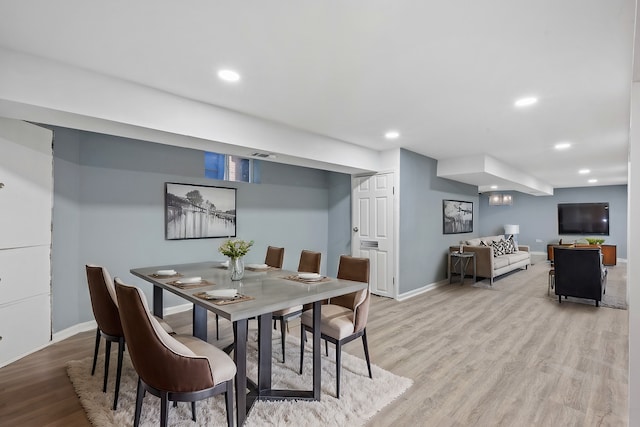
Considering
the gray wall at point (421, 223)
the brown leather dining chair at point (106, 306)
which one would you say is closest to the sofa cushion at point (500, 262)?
the gray wall at point (421, 223)

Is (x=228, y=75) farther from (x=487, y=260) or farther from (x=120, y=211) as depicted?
(x=487, y=260)

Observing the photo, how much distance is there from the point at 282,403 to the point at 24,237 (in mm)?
2749

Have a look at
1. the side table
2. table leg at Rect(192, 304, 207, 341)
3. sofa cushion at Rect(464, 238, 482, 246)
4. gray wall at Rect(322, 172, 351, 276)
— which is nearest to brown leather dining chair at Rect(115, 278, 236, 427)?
table leg at Rect(192, 304, 207, 341)

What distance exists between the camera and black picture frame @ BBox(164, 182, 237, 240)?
429 centimetres

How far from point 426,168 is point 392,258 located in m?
1.82

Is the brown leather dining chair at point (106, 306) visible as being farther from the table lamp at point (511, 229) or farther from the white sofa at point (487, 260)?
the table lamp at point (511, 229)

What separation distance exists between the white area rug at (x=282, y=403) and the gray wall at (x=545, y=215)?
10.6 metres

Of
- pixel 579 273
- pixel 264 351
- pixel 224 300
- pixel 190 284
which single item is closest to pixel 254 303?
pixel 224 300

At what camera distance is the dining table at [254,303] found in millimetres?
1850

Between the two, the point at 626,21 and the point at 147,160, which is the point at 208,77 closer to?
the point at 147,160

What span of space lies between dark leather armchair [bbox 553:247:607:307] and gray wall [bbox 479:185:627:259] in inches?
258

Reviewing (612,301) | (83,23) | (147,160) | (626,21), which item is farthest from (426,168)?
(83,23)

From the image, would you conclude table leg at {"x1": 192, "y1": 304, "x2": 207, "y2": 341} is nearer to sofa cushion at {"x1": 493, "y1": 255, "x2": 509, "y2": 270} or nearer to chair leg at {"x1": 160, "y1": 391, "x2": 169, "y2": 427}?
chair leg at {"x1": 160, "y1": 391, "x2": 169, "y2": 427}

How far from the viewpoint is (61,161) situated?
3359 mm
